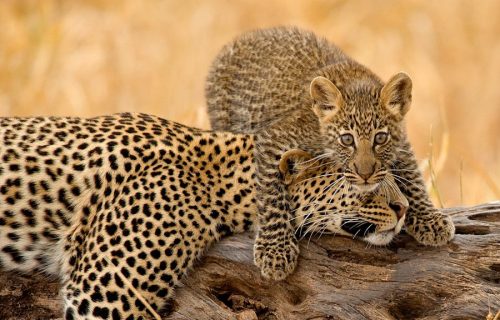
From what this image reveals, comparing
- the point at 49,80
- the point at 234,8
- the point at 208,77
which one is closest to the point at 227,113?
the point at 208,77

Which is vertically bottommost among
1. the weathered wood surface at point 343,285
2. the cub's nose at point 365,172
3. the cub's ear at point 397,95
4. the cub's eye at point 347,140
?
the weathered wood surface at point 343,285

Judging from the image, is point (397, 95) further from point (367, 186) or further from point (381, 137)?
point (367, 186)

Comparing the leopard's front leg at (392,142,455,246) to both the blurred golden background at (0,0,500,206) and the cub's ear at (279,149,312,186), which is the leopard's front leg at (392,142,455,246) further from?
the blurred golden background at (0,0,500,206)

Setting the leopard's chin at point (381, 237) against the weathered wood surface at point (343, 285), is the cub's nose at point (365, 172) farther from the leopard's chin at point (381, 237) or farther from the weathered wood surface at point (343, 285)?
the weathered wood surface at point (343, 285)

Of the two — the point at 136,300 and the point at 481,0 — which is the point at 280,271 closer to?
the point at 136,300

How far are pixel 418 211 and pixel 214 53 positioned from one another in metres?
10.1

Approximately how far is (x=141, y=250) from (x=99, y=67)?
996 cm

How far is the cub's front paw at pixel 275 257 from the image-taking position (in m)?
8.38

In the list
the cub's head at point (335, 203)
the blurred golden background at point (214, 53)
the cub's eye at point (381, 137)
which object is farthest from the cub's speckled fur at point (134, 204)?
the blurred golden background at point (214, 53)

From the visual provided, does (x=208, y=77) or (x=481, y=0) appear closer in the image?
(x=208, y=77)

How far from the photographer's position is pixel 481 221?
8719mm

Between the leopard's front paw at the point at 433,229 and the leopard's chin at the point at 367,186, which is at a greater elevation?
the leopard's chin at the point at 367,186

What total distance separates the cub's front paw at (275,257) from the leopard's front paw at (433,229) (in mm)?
869

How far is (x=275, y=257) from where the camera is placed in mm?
8359
